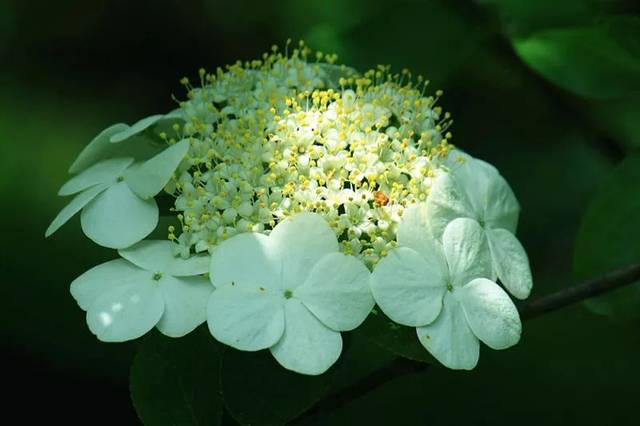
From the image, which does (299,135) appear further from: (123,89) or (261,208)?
(123,89)

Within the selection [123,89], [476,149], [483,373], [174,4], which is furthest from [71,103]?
[483,373]

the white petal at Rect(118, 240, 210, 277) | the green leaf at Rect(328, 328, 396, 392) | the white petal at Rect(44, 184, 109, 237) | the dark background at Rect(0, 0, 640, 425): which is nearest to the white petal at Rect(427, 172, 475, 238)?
the white petal at Rect(118, 240, 210, 277)

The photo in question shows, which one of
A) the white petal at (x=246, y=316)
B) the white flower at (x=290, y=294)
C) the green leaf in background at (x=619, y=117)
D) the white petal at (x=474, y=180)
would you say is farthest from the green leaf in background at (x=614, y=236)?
the green leaf in background at (x=619, y=117)

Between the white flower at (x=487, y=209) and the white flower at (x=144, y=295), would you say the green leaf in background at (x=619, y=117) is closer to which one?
the white flower at (x=487, y=209)

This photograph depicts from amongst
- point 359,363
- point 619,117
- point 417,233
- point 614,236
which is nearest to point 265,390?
point 417,233

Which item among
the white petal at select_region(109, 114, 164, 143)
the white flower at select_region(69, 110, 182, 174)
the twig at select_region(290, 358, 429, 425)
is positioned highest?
the white petal at select_region(109, 114, 164, 143)

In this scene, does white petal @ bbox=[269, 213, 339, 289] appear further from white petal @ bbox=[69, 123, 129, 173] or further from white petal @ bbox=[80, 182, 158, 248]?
white petal @ bbox=[69, 123, 129, 173]
